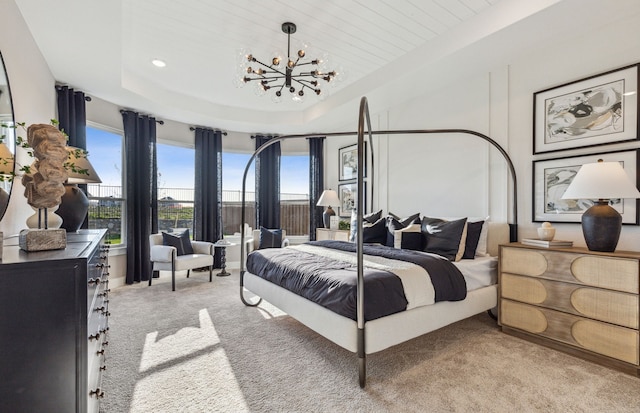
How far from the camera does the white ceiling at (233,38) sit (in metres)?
2.76

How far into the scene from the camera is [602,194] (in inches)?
91.2

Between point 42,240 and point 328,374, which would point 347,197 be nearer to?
point 328,374

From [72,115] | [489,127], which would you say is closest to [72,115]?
[72,115]

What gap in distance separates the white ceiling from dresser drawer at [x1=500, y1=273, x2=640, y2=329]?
7.43 ft

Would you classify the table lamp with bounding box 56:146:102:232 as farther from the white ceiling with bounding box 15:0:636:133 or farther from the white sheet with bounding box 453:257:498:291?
the white sheet with bounding box 453:257:498:291

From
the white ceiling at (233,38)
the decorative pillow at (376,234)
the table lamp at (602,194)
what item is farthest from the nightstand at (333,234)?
the table lamp at (602,194)

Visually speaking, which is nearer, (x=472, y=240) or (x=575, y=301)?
(x=575, y=301)

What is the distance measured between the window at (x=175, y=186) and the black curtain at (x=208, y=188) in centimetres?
21

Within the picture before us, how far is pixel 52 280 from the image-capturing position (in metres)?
1.17

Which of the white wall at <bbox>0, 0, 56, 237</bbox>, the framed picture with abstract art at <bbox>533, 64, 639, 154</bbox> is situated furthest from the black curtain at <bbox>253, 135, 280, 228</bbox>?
the framed picture with abstract art at <bbox>533, 64, 639, 154</bbox>

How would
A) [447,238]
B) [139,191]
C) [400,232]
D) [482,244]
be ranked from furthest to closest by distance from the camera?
[139,191], [400,232], [482,244], [447,238]

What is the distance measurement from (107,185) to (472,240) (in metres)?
5.18

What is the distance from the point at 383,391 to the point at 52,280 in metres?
1.88

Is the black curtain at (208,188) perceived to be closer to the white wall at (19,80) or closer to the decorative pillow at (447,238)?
the white wall at (19,80)
